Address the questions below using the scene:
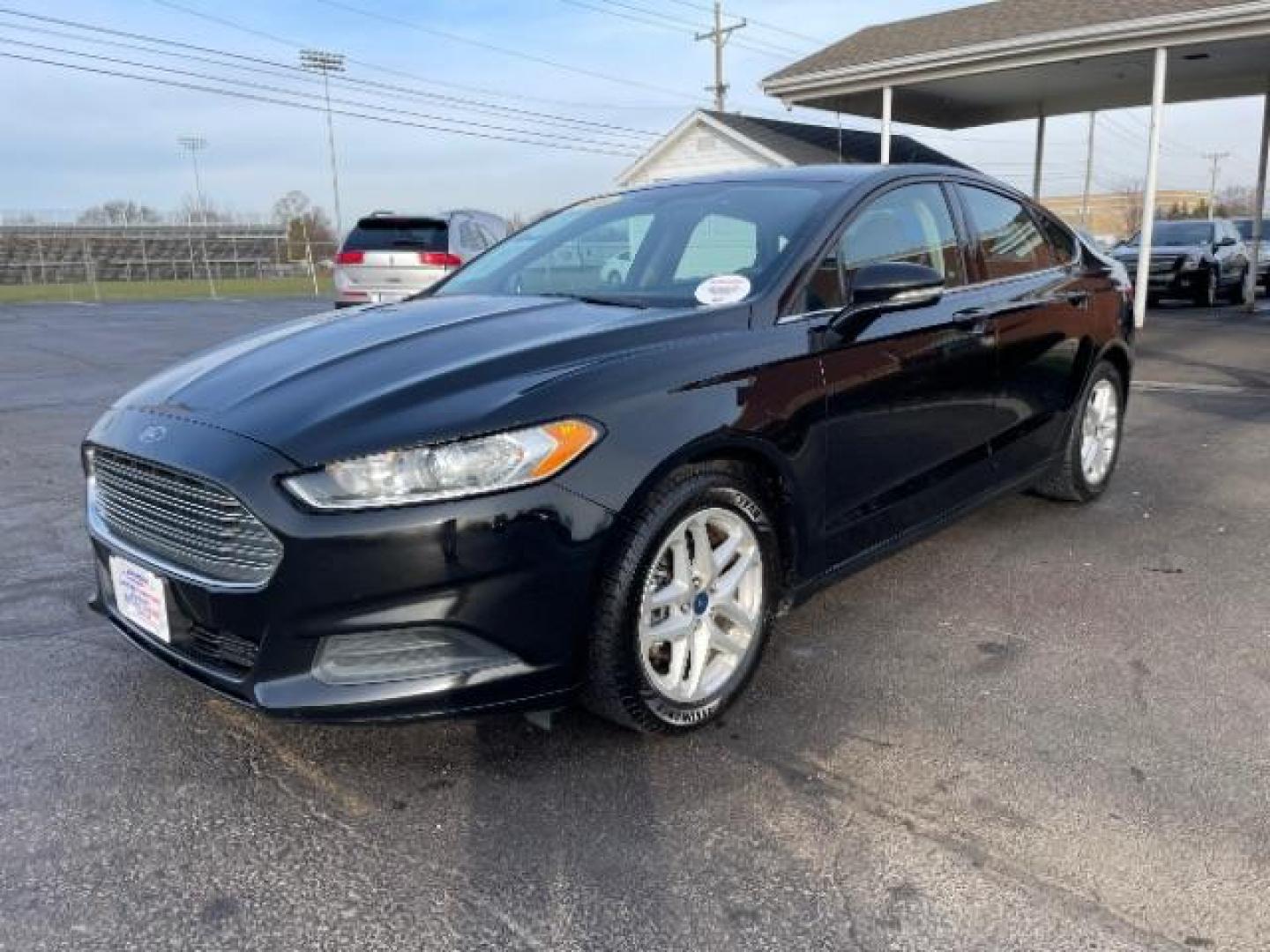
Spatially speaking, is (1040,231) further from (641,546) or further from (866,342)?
(641,546)

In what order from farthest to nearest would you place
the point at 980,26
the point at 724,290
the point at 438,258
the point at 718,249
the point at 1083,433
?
the point at 980,26
the point at 438,258
the point at 1083,433
the point at 718,249
the point at 724,290

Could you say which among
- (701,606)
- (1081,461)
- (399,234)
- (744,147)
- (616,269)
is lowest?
(1081,461)

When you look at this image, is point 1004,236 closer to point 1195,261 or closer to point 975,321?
point 975,321

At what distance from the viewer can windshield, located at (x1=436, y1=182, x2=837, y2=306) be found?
332cm

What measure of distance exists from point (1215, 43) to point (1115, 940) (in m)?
14.3

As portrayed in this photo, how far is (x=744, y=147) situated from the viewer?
775 inches

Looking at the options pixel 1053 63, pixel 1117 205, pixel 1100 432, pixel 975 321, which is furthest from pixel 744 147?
pixel 1117 205

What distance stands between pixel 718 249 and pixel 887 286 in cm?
61

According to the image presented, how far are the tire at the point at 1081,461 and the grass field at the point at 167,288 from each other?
107 ft

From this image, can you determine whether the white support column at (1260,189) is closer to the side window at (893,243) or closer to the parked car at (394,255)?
the parked car at (394,255)

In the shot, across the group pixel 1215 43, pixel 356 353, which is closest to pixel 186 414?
pixel 356 353

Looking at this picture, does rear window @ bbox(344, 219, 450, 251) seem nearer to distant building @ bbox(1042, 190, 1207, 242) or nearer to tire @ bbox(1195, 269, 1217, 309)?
tire @ bbox(1195, 269, 1217, 309)

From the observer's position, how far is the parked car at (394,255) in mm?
12211

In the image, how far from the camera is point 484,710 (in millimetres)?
2490
